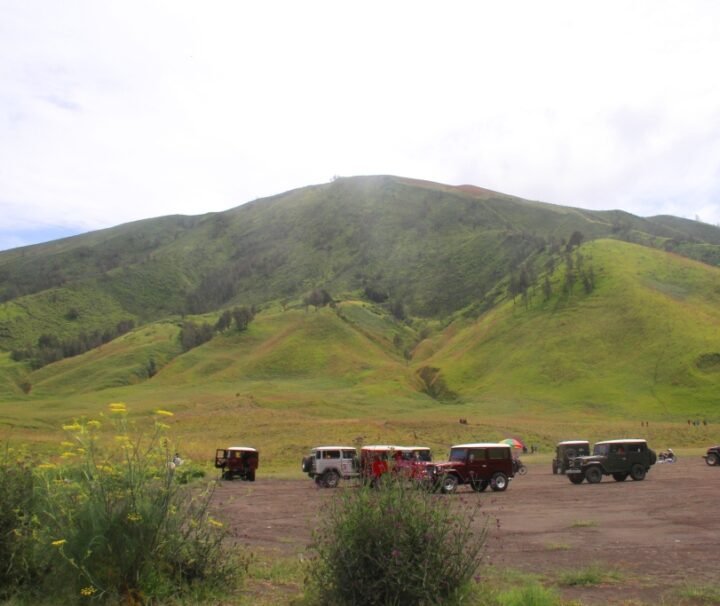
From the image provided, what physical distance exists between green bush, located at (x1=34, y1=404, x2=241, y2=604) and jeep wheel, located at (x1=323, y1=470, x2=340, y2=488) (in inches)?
923

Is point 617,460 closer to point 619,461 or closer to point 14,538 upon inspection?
point 619,461

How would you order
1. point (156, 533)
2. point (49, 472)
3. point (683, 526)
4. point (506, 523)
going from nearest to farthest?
point (156, 533)
point (49, 472)
point (683, 526)
point (506, 523)

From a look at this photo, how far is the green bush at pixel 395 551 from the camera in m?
7.10

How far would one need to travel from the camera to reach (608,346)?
102m

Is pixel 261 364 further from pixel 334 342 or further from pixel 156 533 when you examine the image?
pixel 156 533

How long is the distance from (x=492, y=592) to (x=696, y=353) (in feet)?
309

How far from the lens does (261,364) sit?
117812mm

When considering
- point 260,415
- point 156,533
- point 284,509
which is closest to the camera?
point 156,533

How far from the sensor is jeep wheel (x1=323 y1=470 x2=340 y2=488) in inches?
1249

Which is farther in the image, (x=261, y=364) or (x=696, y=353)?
(x=261, y=364)

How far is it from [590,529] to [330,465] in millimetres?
17316

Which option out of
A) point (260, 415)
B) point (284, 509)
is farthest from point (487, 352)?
point (284, 509)

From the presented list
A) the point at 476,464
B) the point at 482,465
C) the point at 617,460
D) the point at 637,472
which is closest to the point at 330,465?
the point at 476,464

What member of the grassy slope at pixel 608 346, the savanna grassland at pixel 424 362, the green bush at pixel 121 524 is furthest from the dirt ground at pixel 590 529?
the grassy slope at pixel 608 346
